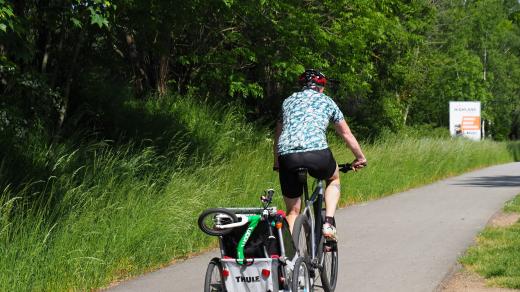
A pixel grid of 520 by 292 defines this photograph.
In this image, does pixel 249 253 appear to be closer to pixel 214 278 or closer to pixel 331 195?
pixel 214 278

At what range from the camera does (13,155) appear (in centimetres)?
995

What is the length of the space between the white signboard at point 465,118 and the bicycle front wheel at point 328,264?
163ft

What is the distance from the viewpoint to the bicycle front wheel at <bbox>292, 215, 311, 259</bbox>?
651 cm

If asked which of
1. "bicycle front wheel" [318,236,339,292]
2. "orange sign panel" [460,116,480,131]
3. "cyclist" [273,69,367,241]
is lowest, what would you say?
"orange sign panel" [460,116,480,131]

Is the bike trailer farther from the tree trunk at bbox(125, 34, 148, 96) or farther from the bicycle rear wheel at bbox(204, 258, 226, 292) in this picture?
the tree trunk at bbox(125, 34, 148, 96)

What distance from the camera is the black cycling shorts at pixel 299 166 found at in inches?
263

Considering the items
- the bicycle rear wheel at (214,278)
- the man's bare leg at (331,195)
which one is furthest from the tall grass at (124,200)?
the man's bare leg at (331,195)

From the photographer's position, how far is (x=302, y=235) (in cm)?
677

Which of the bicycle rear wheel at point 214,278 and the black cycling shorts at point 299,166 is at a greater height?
the black cycling shorts at point 299,166

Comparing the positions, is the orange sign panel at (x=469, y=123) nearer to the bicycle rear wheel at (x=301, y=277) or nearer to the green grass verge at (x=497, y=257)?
the green grass verge at (x=497, y=257)

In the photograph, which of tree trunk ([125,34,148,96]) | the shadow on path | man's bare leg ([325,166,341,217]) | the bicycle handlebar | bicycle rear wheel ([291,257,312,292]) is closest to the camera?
bicycle rear wheel ([291,257,312,292])

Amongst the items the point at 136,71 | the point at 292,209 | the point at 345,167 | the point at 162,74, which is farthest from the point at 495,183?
the point at 292,209

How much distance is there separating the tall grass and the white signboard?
134ft

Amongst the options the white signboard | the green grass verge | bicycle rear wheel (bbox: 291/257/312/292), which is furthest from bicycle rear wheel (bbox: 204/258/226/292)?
the white signboard
